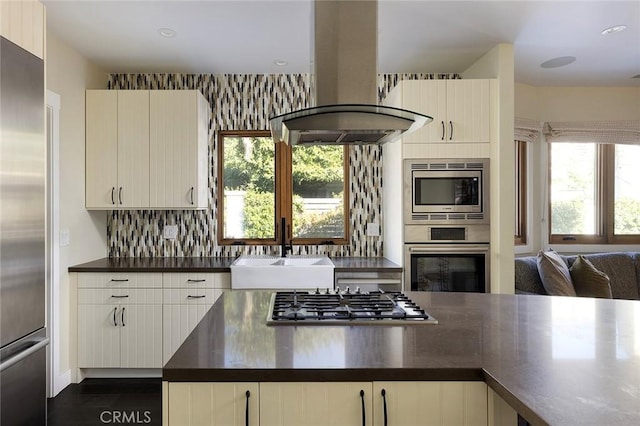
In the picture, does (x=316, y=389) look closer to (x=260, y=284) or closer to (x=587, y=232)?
(x=260, y=284)

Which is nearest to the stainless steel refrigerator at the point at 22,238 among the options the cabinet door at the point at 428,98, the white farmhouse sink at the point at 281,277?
the white farmhouse sink at the point at 281,277

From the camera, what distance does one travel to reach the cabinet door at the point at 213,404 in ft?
3.96

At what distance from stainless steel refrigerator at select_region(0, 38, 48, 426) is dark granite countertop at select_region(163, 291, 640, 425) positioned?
85cm

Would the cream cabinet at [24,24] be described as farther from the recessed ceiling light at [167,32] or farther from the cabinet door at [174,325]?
the cabinet door at [174,325]

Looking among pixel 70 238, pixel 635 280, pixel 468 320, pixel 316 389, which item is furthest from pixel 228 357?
pixel 635 280

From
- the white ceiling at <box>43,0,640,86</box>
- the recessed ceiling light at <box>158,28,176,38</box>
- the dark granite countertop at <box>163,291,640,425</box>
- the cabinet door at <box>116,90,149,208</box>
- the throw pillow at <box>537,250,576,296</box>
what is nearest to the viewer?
the dark granite countertop at <box>163,291,640,425</box>

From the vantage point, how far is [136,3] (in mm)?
2551

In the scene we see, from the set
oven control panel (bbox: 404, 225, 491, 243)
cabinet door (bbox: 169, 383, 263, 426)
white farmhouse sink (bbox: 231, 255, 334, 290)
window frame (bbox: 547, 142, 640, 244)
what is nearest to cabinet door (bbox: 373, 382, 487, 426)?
cabinet door (bbox: 169, 383, 263, 426)

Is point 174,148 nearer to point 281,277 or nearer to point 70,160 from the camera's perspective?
point 70,160

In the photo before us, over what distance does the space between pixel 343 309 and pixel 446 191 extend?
1825mm

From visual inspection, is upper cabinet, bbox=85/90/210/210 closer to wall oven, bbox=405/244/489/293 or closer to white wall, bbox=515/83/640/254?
wall oven, bbox=405/244/489/293

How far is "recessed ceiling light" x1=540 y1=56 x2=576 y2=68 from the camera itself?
355 cm

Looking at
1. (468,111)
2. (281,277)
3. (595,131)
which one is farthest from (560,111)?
(281,277)

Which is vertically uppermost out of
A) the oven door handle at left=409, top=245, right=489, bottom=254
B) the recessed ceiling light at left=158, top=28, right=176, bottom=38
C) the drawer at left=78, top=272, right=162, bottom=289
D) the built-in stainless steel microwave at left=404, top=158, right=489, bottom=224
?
the recessed ceiling light at left=158, top=28, right=176, bottom=38
